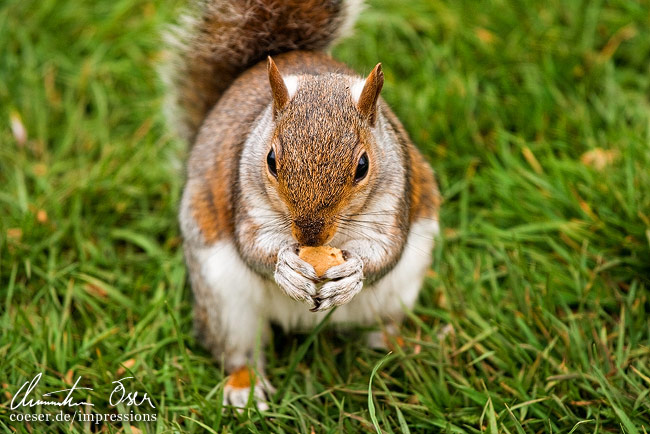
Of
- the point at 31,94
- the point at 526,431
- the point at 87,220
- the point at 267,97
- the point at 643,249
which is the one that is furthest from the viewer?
the point at 31,94

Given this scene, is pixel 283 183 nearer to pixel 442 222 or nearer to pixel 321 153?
pixel 321 153

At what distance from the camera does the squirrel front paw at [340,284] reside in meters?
2.29

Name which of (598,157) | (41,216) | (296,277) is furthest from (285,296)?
(598,157)

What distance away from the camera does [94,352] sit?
285 cm

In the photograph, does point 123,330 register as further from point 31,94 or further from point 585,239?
point 585,239

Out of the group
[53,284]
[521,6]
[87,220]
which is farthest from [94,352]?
[521,6]

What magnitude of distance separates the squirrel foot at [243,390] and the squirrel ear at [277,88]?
939 millimetres

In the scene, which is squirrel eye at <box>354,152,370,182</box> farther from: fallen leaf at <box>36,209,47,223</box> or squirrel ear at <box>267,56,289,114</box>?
fallen leaf at <box>36,209,47,223</box>

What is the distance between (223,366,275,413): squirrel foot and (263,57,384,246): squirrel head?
0.77 meters

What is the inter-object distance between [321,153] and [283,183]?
14 centimetres

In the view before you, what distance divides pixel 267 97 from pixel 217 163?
0.91 ft
